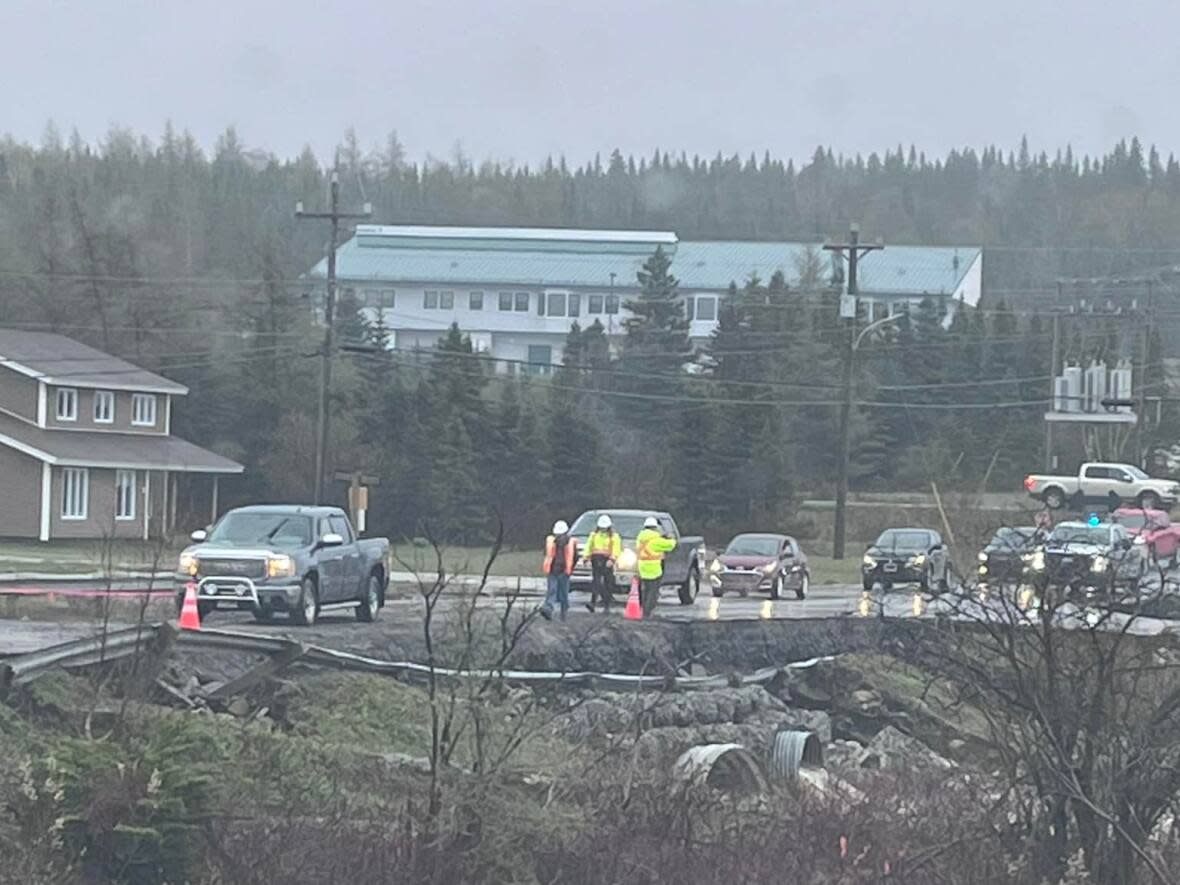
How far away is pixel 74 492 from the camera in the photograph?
6519 centimetres

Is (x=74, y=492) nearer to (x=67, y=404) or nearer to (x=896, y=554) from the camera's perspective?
(x=67, y=404)

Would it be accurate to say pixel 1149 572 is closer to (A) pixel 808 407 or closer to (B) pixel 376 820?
(B) pixel 376 820

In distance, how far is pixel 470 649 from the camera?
12.9m

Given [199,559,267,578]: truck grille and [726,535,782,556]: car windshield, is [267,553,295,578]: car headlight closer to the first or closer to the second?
[199,559,267,578]: truck grille

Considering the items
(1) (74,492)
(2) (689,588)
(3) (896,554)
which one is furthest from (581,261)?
(2) (689,588)

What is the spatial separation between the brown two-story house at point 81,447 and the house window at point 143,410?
0.03 m

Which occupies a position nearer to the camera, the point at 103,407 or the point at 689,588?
the point at 689,588

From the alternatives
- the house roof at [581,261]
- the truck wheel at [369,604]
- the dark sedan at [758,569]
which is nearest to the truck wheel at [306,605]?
the truck wheel at [369,604]

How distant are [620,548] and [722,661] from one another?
11.6ft

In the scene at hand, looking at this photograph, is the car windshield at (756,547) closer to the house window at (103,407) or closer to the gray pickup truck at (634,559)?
the gray pickup truck at (634,559)

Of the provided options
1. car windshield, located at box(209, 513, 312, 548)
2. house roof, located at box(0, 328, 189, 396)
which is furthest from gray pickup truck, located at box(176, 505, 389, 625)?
house roof, located at box(0, 328, 189, 396)

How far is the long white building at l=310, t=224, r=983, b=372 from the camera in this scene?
432ft

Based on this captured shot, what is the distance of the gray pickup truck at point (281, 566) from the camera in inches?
1161

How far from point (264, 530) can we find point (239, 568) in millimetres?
1161
